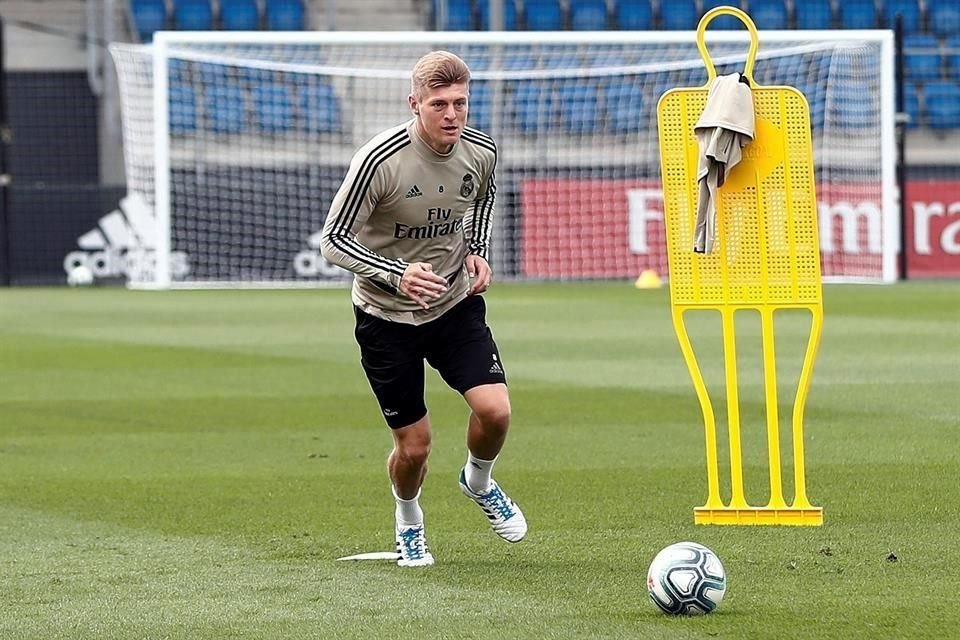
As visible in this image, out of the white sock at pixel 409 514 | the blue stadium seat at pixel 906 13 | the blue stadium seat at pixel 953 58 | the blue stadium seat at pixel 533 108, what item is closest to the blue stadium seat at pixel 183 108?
the blue stadium seat at pixel 533 108

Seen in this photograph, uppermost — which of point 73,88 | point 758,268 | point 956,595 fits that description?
point 73,88

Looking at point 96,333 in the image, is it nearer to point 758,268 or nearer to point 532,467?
point 532,467

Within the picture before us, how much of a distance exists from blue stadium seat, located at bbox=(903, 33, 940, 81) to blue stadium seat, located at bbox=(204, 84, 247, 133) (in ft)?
42.0

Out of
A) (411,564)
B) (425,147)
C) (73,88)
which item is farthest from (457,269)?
(73,88)

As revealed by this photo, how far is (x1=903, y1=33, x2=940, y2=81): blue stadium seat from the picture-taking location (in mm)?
36031

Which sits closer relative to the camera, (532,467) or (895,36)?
(532,467)

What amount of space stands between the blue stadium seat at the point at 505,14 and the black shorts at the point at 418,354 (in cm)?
2921

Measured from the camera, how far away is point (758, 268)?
8.01 metres

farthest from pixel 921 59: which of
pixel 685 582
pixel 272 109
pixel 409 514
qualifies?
pixel 685 582

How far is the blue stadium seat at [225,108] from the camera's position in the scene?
29.8m

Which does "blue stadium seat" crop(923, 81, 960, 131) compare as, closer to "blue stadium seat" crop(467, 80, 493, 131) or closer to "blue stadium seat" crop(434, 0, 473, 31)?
"blue stadium seat" crop(434, 0, 473, 31)

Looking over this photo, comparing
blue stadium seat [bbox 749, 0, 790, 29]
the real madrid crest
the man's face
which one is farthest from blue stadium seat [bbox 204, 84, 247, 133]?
the man's face

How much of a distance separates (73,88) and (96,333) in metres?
14.8

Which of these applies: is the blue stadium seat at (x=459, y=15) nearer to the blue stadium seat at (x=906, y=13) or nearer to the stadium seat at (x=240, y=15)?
the stadium seat at (x=240, y=15)
